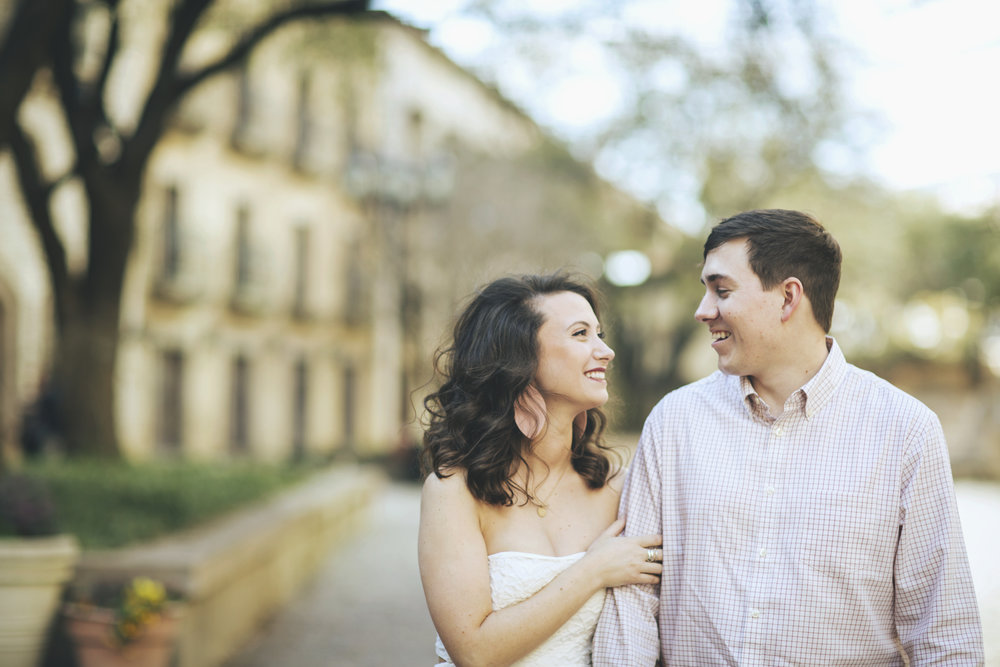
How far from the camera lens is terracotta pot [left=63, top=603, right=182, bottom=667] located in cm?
567

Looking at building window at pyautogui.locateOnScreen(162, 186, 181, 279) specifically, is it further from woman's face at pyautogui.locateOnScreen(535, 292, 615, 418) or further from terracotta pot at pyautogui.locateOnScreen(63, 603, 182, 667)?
woman's face at pyautogui.locateOnScreen(535, 292, 615, 418)

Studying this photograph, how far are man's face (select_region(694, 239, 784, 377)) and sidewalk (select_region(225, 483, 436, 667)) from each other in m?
4.92

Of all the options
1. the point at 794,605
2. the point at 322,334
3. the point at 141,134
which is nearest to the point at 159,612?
the point at 794,605

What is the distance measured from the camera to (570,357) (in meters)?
3.27

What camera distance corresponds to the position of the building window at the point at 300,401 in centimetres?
3166

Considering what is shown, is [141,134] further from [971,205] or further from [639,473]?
[971,205]

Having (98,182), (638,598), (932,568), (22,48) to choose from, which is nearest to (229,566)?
(22,48)

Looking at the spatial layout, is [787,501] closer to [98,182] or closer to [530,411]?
[530,411]

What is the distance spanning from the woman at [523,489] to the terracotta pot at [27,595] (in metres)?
3.40

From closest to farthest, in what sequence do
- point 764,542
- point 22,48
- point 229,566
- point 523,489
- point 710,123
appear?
point 764,542 < point 523,489 < point 22,48 < point 229,566 < point 710,123

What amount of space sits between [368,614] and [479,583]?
634cm

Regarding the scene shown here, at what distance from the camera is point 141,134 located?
984 cm

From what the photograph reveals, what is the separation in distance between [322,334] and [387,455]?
719 centimetres

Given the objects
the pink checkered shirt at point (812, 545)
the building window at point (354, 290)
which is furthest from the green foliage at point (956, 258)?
the pink checkered shirt at point (812, 545)
